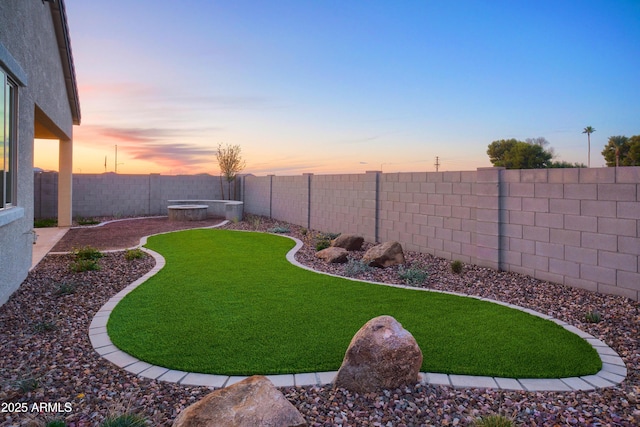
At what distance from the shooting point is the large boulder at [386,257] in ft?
25.0

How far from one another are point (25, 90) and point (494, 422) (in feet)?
24.6

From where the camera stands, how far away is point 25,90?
5.99 meters

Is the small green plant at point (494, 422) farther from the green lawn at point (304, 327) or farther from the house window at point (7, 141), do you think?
the house window at point (7, 141)

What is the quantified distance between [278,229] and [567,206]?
28.7 ft

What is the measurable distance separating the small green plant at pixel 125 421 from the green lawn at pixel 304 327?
81 centimetres

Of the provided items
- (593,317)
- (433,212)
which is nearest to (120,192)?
(433,212)

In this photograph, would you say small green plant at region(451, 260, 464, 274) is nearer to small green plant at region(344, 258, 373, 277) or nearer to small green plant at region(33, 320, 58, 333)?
small green plant at region(344, 258, 373, 277)

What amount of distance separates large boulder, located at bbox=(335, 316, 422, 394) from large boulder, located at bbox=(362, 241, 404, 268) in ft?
14.8

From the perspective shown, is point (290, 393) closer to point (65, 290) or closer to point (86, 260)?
point (65, 290)

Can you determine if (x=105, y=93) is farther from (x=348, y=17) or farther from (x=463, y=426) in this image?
(x=463, y=426)

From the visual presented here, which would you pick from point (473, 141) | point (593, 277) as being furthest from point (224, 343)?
point (473, 141)

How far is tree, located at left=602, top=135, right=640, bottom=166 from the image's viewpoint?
35.7m

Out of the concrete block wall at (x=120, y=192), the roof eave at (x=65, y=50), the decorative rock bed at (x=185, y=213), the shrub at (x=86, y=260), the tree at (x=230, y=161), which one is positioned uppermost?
the roof eave at (x=65, y=50)

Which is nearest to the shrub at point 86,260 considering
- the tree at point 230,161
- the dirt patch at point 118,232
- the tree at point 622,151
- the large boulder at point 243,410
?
the dirt patch at point 118,232
